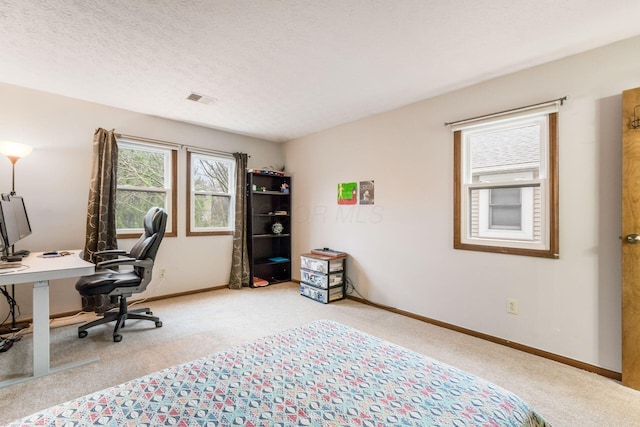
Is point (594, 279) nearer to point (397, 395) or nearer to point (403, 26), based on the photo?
point (397, 395)

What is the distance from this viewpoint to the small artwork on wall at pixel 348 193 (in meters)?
3.86

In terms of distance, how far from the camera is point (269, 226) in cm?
488

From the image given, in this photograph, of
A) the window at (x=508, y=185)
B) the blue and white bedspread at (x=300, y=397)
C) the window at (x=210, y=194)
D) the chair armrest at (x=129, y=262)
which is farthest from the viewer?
the window at (x=210, y=194)

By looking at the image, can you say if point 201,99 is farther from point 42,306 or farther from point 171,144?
point 42,306

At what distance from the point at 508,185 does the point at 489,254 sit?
0.64 m

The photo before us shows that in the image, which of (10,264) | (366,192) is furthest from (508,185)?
(10,264)

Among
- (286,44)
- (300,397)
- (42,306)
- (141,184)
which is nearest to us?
(300,397)

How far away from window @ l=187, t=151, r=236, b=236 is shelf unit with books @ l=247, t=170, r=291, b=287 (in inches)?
12.2

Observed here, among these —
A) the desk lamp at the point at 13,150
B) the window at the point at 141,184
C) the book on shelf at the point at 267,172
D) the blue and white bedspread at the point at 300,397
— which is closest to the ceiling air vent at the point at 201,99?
the window at the point at 141,184

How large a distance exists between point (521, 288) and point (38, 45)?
425cm

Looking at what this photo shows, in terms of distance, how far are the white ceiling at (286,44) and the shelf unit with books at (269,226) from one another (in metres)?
1.76

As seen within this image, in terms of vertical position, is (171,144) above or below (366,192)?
above

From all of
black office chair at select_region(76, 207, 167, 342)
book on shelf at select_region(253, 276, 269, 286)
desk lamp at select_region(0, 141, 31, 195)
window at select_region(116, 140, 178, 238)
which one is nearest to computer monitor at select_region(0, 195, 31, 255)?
desk lamp at select_region(0, 141, 31, 195)

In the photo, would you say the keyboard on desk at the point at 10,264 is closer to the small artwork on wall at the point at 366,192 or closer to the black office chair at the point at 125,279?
the black office chair at the point at 125,279
